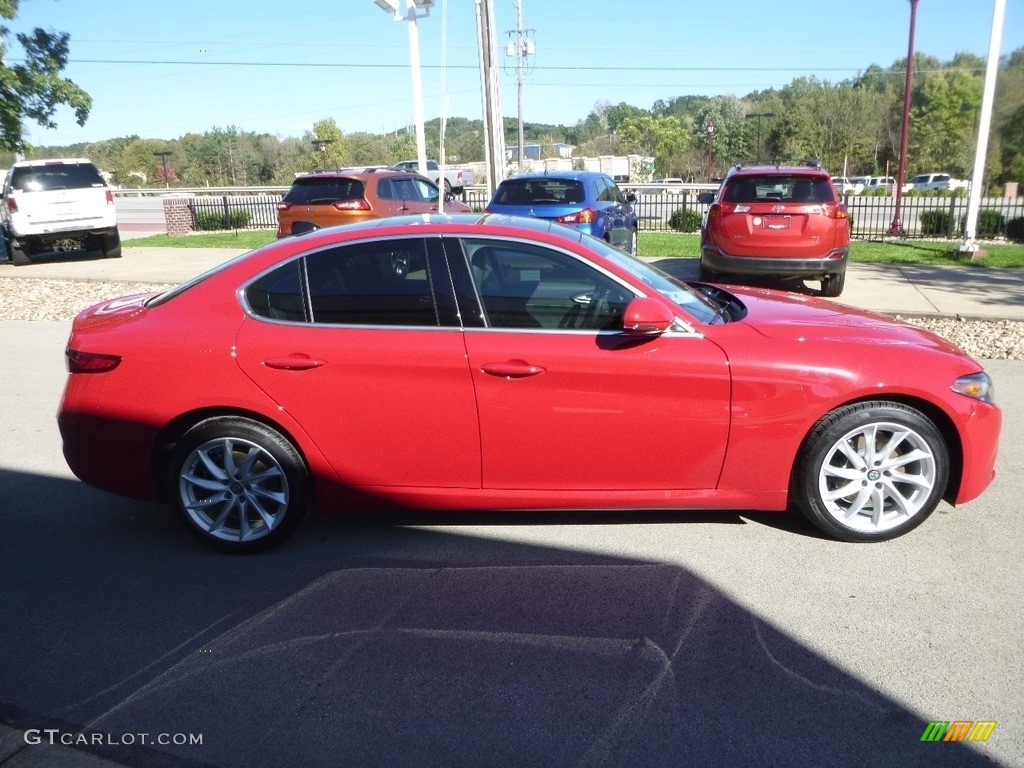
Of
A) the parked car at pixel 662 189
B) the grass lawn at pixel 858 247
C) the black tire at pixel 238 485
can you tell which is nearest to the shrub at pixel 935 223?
the grass lawn at pixel 858 247

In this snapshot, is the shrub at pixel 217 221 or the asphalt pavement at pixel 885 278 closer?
the asphalt pavement at pixel 885 278

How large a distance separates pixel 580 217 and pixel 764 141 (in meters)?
49.2

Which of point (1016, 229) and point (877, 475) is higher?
point (877, 475)

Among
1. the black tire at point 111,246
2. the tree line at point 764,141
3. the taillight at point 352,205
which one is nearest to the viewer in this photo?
the taillight at point 352,205

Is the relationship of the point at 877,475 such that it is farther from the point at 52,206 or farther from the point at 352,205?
the point at 52,206

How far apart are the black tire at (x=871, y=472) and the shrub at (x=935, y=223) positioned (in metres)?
17.2

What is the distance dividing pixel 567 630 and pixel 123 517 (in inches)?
112

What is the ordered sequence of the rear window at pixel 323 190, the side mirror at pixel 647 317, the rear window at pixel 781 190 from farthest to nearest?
the rear window at pixel 323 190 < the rear window at pixel 781 190 < the side mirror at pixel 647 317

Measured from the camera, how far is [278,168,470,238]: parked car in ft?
46.5

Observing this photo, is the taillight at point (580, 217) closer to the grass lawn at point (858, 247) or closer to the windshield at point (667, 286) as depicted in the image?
the grass lawn at point (858, 247)

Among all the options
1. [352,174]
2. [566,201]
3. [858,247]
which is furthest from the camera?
[858,247]

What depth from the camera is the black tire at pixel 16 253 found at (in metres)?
17.4

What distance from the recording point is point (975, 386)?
4.20 metres

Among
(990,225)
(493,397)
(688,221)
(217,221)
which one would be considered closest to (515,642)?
(493,397)
